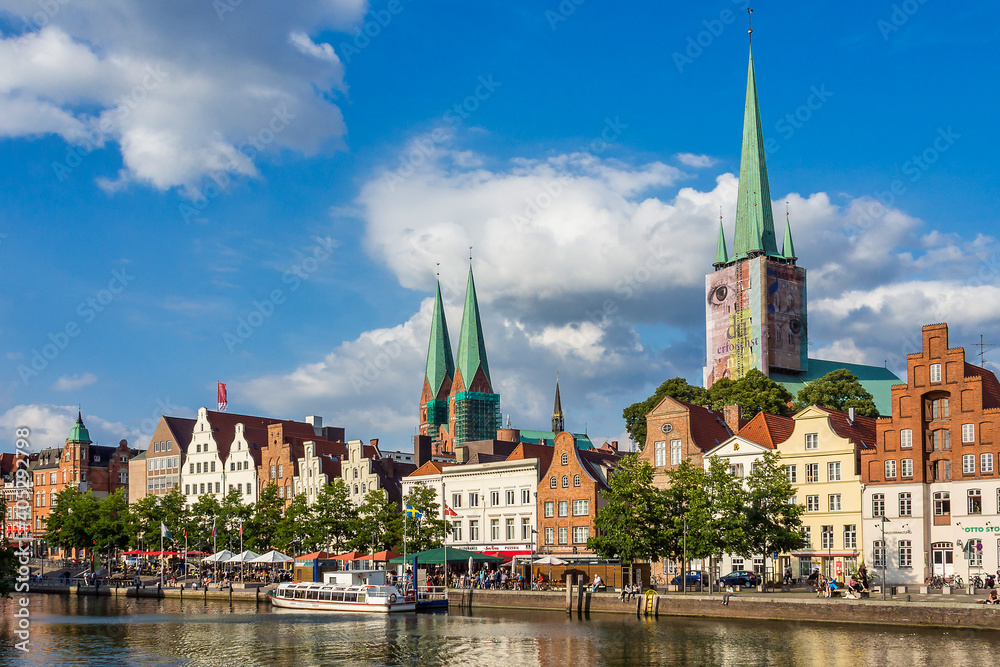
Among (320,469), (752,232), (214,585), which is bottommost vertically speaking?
(214,585)

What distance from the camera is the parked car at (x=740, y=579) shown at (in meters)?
72.6

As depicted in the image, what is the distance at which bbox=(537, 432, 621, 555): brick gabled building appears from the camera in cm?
8944

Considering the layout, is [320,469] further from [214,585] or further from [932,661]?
[932,661]

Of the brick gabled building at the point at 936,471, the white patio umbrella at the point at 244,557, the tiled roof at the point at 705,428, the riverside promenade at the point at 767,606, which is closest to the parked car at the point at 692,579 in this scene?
the riverside promenade at the point at 767,606

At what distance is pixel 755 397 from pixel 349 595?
51704 millimetres

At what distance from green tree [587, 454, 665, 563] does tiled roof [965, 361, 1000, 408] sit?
21.3 m

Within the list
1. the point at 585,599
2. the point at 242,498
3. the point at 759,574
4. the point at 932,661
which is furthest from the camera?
the point at 242,498

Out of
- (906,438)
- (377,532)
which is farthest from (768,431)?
(377,532)

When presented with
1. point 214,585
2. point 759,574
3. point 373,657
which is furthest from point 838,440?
point 214,585

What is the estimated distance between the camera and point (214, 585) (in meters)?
88.4

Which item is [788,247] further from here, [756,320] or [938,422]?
[938,422]

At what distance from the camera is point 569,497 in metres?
90.8

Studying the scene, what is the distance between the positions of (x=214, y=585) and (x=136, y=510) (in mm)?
30041

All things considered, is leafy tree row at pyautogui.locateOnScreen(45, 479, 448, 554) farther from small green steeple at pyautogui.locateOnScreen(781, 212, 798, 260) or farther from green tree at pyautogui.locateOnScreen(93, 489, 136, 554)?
small green steeple at pyautogui.locateOnScreen(781, 212, 798, 260)
